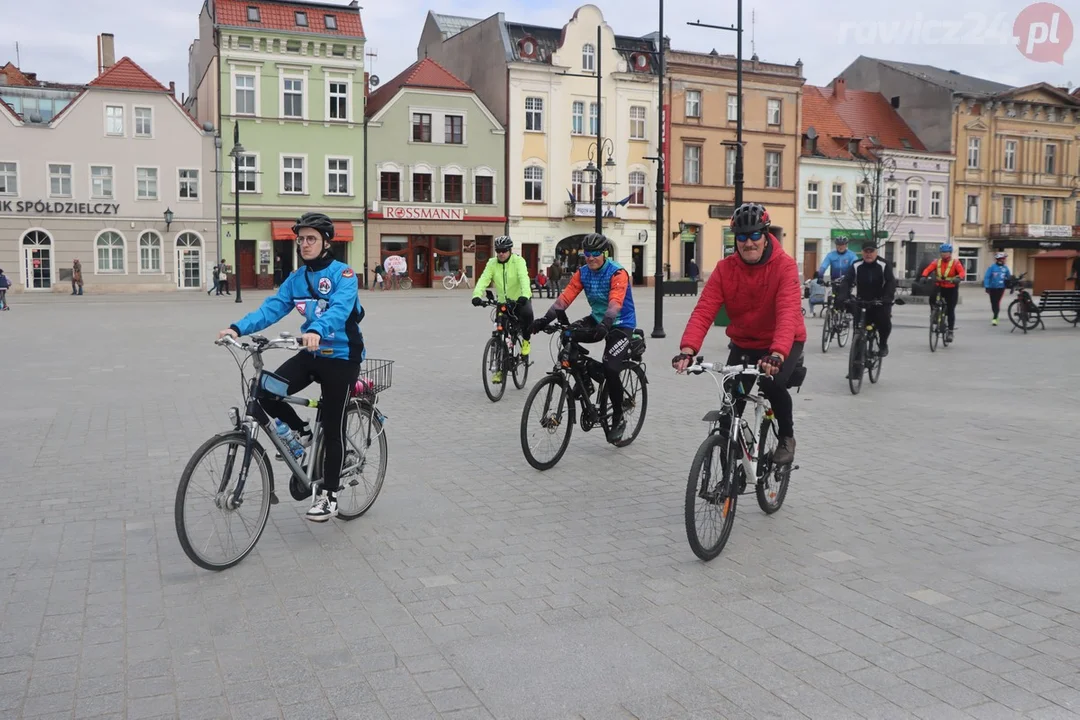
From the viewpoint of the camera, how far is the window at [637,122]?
183ft

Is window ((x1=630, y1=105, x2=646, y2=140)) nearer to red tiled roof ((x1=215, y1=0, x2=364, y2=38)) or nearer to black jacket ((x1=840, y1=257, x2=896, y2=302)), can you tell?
red tiled roof ((x1=215, y1=0, x2=364, y2=38))

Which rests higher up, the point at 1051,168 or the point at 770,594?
the point at 1051,168

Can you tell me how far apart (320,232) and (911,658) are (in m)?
3.58

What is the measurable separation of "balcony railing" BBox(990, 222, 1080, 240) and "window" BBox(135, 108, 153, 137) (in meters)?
48.1

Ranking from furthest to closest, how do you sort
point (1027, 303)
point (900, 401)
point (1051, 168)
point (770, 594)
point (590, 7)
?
point (1051, 168), point (590, 7), point (1027, 303), point (900, 401), point (770, 594)

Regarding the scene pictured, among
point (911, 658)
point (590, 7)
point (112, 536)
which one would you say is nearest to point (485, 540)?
point (112, 536)

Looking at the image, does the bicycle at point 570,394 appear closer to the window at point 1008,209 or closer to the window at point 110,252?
the window at point 110,252

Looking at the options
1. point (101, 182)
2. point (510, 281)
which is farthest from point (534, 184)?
point (510, 281)

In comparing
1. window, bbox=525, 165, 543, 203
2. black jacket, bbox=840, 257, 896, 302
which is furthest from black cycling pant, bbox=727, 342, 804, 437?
window, bbox=525, 165, 543, 203

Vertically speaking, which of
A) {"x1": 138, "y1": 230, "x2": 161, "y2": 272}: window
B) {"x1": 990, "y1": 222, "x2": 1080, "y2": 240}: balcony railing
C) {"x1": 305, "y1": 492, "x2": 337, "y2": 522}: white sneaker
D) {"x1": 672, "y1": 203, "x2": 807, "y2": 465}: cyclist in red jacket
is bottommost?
{"x1": 305, "y1": 492, "x2": 337, "y2": 522}: white sneaker

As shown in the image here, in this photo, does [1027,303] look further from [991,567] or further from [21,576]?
[21,576]

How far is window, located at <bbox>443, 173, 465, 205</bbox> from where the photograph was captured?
52.1m

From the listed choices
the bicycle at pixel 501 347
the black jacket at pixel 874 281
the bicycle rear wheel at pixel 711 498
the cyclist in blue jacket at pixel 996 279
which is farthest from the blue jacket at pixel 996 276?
the bicycle rear wheel at pixel 711 498

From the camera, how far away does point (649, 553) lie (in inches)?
223
